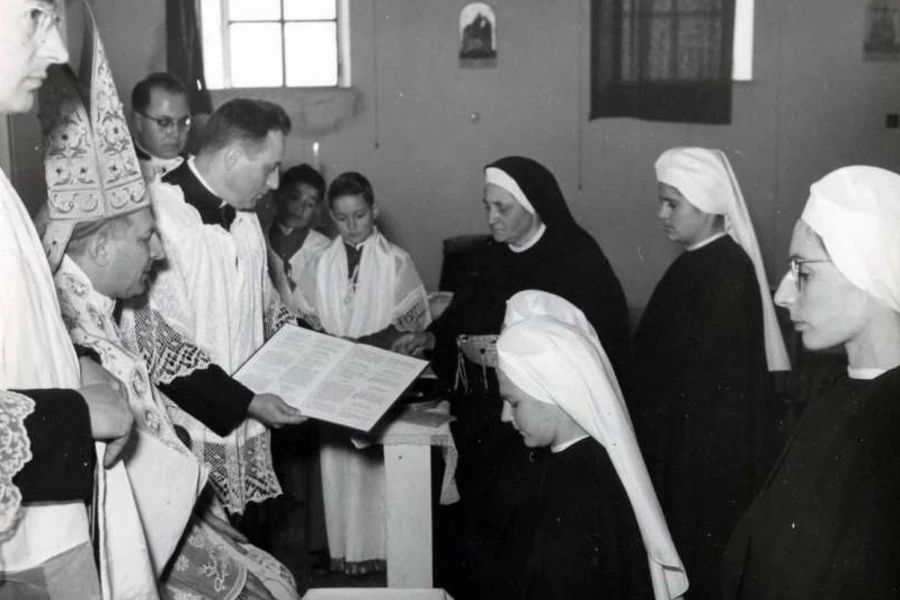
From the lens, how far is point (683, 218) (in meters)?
4.37

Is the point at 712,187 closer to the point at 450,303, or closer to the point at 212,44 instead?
the point at 450,303

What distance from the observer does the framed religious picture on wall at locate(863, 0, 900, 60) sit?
812cm

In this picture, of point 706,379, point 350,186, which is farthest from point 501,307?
point 350,186

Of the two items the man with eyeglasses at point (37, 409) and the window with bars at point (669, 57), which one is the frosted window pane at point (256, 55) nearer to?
the window with bars at point (669, 57)

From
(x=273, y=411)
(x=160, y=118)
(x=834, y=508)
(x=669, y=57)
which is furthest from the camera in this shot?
(x=669, y=57)

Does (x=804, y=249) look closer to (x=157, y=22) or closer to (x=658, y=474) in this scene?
(x=658, y=474)

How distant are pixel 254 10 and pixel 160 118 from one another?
104 inches

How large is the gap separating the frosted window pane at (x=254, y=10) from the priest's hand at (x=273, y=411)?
4.43 meters

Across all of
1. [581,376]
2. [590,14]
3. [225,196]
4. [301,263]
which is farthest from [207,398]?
[590,14]

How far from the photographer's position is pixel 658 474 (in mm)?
4227

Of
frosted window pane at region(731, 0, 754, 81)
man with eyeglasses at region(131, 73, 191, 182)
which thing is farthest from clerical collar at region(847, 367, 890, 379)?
frosted window pane at region(731, 0, 754, 81)

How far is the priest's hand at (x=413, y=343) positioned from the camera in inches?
184

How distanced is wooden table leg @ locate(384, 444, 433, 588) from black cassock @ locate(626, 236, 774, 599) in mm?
974

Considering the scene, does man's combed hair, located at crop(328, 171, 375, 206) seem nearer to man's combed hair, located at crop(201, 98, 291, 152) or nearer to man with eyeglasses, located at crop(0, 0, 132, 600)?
man's combed hair, located at crop(201, 98, 291, 152)
